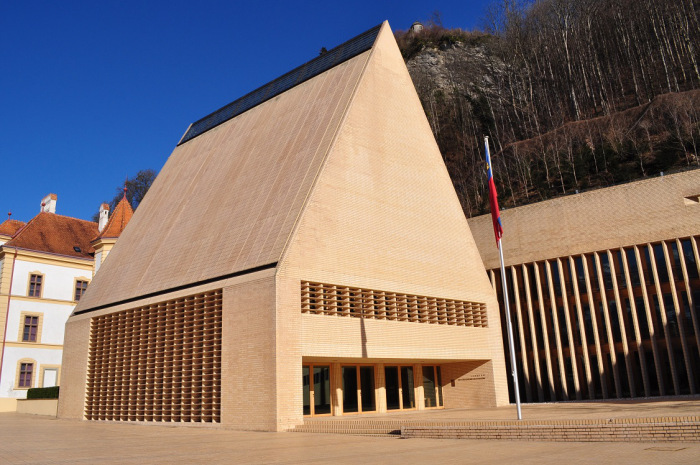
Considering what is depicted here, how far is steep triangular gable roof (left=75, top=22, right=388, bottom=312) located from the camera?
1538cm

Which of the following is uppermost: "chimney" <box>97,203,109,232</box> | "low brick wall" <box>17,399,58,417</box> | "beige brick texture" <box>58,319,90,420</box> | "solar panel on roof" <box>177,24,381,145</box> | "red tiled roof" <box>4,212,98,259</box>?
"solar panel on roof" <box>177,24,381,145</box>

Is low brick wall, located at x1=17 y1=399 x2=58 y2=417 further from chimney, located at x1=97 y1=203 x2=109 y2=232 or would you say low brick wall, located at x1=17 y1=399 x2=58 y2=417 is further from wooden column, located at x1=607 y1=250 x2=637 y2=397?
wooden column, located at x1=607 y1=250 x2=637 y2=397

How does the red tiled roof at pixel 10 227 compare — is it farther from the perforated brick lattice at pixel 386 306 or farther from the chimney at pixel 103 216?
the perforated brick lattice at pixel 386 306

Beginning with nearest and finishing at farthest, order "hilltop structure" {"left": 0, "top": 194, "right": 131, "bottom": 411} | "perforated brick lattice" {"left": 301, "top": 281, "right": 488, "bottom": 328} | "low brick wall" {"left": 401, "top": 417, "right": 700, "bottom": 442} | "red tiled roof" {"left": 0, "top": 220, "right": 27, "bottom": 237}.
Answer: "low brick wall" {"left": 401, "top": 417, "right": 700, "bottom": 442}, "perforated brick lattice" {"left": 301, "top": 281, "right": 488, "bottom": 328}, "hilltop structure" {"left": 0, "top": 194, "right": 131, "bottom": 411}, "red tiled roof" {"left": 0, "top": 220, "right": 27, "bottom": 237}

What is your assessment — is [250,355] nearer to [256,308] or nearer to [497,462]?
[256,308]

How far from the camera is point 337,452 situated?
757cm

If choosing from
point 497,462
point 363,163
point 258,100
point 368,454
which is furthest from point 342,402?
point 258,100

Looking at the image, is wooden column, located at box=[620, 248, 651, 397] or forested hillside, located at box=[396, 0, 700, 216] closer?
wooden column, located at box=[620, 248, 651, 397]

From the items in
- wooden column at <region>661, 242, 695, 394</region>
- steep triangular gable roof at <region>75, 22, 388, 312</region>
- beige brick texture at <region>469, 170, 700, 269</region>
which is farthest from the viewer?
beige brick texture at <region>469, 170, 700, 269</region>

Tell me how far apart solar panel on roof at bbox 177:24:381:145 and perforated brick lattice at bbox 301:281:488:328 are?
9.81 m

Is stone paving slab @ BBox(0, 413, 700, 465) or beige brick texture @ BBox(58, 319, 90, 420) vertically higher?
beige brick texture @ BBox(58, 319, 90, 420)

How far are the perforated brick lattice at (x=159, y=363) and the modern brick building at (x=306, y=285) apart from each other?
0.05 metres

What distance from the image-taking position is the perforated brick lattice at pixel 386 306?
14.2 m

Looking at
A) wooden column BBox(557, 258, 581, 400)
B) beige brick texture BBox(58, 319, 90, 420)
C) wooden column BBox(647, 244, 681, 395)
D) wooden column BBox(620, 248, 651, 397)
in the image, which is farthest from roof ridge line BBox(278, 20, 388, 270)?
wooden column BBox(647, 244, 681, 395)
